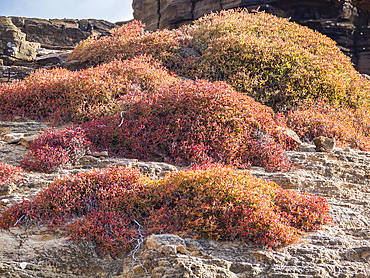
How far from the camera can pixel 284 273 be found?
14.9 ft

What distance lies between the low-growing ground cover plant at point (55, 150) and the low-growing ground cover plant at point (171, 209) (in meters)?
1.37

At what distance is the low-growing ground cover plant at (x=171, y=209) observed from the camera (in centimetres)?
502

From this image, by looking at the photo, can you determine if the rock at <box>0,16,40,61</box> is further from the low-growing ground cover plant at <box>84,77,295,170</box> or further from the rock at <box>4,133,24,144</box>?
the low-growing ground cover plant at <box>84,77,295,170</box>

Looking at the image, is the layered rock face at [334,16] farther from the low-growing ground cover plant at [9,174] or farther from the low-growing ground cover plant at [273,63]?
the low-growing ground cover plant at [9,174]

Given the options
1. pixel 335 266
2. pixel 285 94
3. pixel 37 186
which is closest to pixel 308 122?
pixel 285 94

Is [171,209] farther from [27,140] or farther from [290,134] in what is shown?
[290,134]

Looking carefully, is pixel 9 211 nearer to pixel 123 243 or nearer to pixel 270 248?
pixel 123 243

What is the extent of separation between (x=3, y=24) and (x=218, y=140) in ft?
37.4

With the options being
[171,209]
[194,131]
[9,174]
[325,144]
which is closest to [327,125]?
[325,144]

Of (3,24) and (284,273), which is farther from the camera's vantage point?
(3,24)

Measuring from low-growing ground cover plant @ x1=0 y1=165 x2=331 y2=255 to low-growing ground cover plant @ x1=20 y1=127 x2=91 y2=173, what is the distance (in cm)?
137

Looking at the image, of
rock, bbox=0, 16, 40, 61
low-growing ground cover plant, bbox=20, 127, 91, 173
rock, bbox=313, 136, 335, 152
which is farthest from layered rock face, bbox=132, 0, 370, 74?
low-growing ground cover plant, bbox=20, 127, 91, 173

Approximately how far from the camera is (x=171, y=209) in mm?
5586

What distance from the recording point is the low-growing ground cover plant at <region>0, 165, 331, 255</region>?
502 cm
